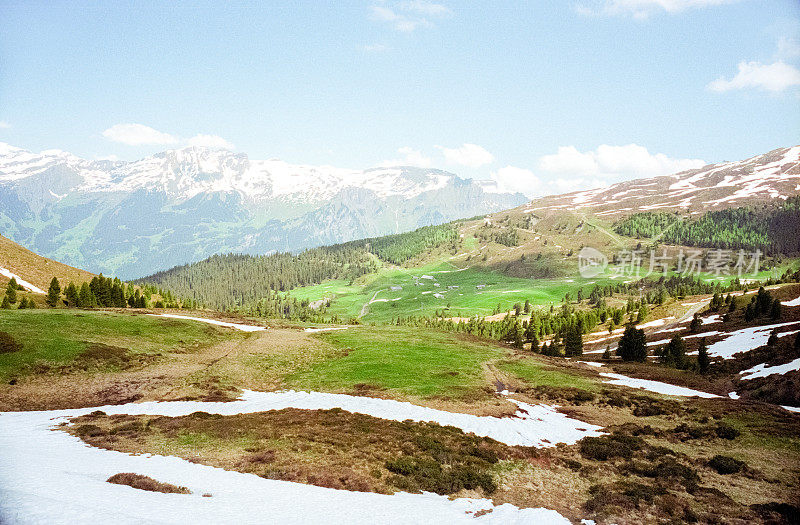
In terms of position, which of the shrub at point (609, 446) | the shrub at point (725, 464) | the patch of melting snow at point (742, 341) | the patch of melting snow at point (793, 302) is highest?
the patch of melting snow at point (793, 302)

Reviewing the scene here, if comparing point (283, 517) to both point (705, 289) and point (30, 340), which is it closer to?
point (30, 340)

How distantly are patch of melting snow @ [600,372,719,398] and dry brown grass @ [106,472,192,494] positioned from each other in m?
52.1

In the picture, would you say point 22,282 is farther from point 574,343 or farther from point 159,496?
point 574,343

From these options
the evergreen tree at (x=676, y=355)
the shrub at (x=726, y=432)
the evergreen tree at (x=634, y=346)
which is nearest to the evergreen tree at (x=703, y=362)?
the evergreen tree at (x=676, y=355)

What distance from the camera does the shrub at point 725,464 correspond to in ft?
78.7

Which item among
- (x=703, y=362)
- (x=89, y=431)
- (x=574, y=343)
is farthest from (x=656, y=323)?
(x=89, y=431)

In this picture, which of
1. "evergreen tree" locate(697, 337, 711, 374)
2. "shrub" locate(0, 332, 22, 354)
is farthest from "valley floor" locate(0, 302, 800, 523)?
"evergreen tree" locate(697, 337, 711, 374)

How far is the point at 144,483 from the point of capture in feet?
48.0

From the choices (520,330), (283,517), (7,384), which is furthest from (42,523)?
(520,330)

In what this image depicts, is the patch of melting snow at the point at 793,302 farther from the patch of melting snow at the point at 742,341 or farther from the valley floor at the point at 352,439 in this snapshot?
the valley floor at the point at 352,439

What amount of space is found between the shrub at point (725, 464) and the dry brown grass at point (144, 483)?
29858mm

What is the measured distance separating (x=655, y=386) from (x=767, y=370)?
12.9 m

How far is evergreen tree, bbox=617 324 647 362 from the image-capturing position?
74.5 metres

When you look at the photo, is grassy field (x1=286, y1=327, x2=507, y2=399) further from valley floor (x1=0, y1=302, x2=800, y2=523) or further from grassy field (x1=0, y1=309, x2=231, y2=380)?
grassy field (x1=0, y1=309, x2=231, y2=380)
